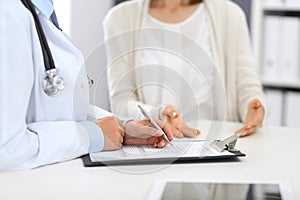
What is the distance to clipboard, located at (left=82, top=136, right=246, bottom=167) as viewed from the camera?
1.09 metres

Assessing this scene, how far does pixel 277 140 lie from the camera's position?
4.64 ft

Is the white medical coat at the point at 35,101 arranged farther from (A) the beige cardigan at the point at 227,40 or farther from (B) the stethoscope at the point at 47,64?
(A) the beige cardigan at the point at 227,40

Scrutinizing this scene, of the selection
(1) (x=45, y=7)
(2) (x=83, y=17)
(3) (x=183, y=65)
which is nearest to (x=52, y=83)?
(1) (x=45, y=7)

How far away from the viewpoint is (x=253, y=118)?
1.58 m

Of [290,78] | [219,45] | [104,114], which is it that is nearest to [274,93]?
[290,78]

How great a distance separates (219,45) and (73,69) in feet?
3.10

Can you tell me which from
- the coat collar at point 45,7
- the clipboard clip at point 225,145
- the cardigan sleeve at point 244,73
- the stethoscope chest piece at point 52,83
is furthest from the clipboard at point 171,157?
the cardigan sleeve at point 244,73

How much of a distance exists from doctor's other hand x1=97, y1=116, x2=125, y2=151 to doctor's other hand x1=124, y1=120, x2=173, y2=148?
15mm

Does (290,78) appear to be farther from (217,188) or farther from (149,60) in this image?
(217,188)

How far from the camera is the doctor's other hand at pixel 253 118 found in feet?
4.82

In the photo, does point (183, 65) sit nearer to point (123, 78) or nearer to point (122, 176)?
point (123, 78)

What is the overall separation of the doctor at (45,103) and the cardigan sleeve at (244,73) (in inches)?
30.0

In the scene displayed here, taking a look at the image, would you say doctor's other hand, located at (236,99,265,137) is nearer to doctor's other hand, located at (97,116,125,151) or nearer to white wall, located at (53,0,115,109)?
doctor's other hand, located at (97,116,125,151)

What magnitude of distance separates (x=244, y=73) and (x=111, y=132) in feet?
2.93
